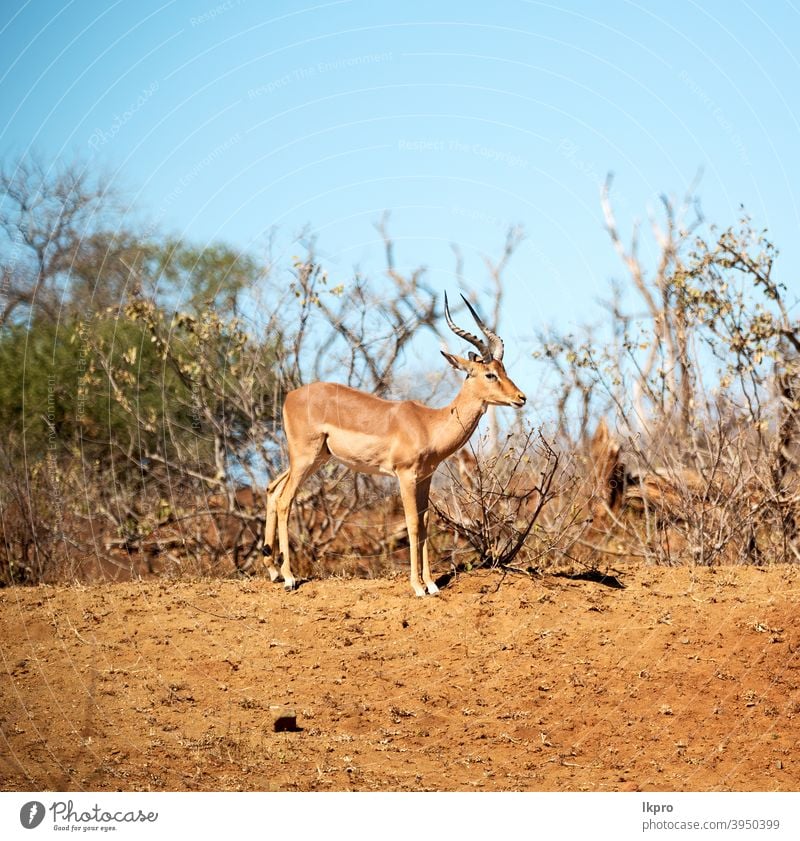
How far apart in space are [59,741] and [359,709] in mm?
2309

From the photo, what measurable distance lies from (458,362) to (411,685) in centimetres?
337

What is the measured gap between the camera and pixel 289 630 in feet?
34.9

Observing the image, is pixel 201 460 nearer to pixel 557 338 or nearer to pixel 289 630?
pixel 557 338

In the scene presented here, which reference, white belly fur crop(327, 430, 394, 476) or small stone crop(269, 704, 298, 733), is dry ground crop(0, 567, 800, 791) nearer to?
small stone crop(269, 704, 298, 733)

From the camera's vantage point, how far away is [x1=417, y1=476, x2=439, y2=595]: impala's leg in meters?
11.2

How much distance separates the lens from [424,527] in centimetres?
1158

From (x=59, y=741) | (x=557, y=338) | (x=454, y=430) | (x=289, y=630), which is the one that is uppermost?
(x=557, y=338)

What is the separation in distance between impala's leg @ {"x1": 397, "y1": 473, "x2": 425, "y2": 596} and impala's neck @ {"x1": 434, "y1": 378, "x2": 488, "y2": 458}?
17.3 inches

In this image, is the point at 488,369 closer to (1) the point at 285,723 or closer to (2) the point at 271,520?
(2) the point at 271,520

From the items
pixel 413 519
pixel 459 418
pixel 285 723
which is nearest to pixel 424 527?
pixel 413 519

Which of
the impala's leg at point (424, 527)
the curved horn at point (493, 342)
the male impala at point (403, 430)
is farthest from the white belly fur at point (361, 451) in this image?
the curved horn at point (493, 342)

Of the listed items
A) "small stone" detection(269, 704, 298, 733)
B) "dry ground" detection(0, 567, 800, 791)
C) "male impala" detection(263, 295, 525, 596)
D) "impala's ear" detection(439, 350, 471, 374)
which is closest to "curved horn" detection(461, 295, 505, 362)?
"male impala" detection(263, 295, 525, 596)

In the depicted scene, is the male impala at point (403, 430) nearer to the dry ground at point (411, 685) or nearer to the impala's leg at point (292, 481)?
the impala's leg at point (292, 481)

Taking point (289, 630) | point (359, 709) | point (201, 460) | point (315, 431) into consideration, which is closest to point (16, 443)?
point (201, 460)
